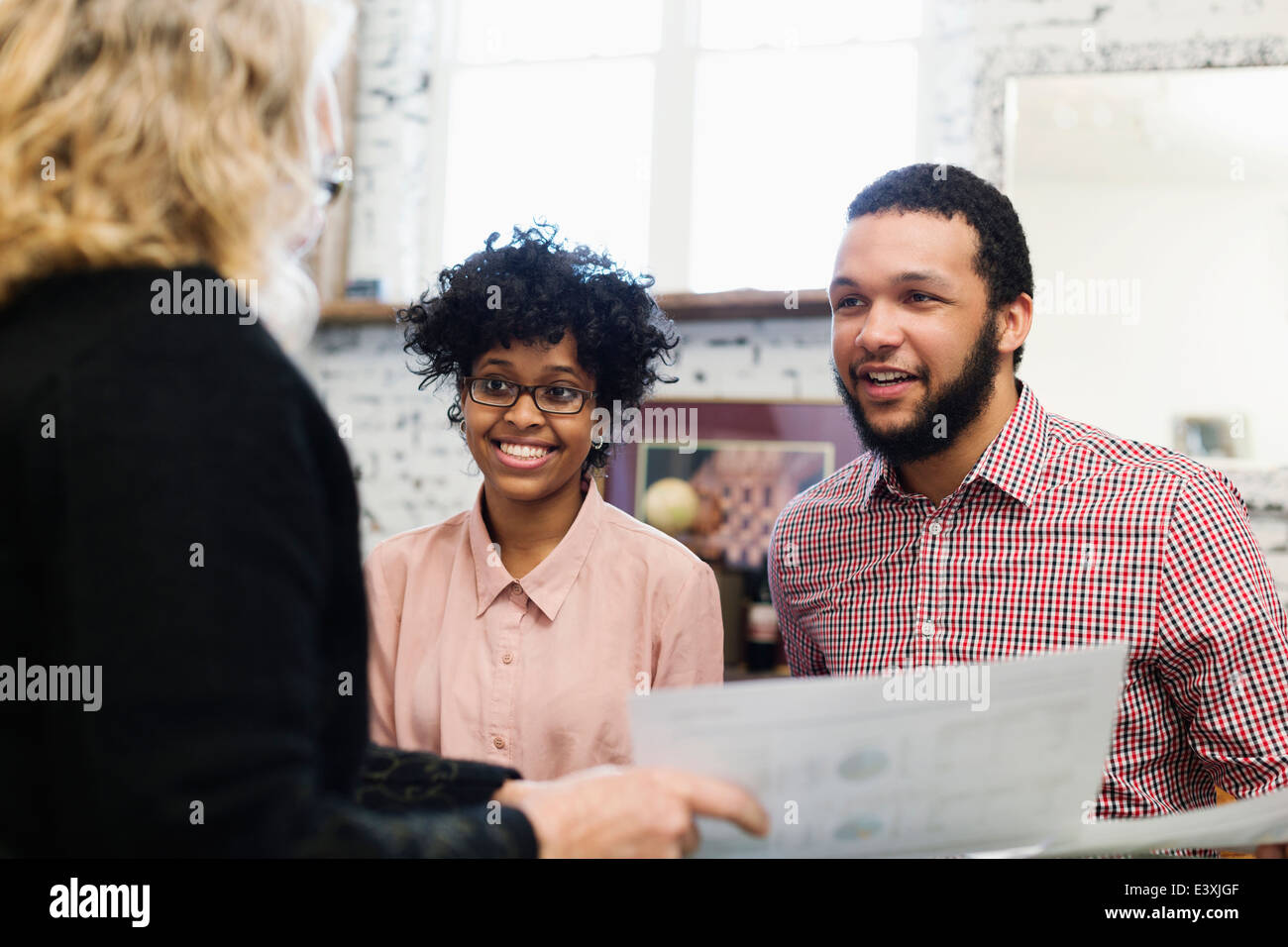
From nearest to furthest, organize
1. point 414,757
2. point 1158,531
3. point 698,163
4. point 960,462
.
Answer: point 414,757 → point 1158,531 → point 960,462 → point 698,163

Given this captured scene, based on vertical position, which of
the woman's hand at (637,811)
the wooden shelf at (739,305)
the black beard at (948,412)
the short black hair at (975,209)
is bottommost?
the woman's hand at (637,811)

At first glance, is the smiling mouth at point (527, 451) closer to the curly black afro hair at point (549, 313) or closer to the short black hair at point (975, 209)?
the curly black afro hair at point (549, 313)

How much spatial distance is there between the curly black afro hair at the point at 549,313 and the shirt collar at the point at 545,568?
269mm

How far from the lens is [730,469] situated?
116 inches

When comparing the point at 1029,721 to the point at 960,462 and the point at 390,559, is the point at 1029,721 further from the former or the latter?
the point at 390,559

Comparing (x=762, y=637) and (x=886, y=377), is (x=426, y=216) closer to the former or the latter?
(x=762, y=637)

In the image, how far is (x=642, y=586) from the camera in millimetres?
1569

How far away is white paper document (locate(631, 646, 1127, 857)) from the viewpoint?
0.68m

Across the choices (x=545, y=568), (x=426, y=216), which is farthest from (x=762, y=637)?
(x=426, y=216)

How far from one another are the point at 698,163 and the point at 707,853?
282cm

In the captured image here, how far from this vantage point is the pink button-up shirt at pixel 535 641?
1.45m

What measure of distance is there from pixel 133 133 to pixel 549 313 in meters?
1.04

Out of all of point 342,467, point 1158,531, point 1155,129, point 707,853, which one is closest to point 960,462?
point 1158,531

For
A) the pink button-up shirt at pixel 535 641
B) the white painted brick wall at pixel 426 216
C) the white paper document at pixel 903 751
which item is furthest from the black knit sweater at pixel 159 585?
the white painted brick wall at pixel 426 216
